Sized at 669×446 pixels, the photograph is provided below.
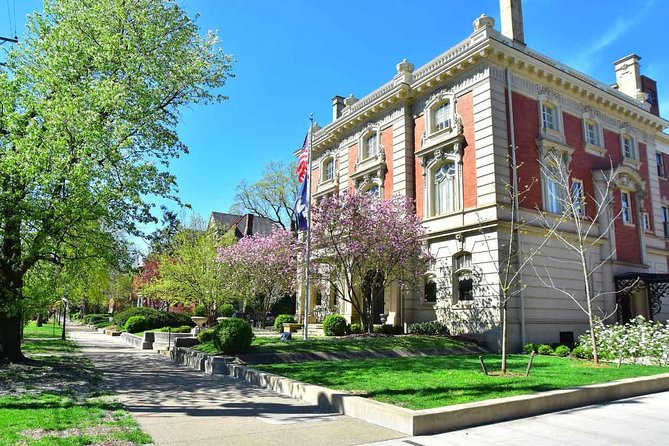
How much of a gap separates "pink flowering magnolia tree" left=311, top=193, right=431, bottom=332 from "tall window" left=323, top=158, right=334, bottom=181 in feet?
36.0

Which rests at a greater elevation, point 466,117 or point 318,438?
point 466,117

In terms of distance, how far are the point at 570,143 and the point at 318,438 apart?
21665 mm

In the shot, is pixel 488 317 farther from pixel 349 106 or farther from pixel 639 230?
pixel 349 106

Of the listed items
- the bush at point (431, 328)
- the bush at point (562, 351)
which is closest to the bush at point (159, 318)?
the bush at point (431, 328)

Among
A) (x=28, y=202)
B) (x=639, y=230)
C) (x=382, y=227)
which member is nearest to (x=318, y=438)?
(x=28, y=202)

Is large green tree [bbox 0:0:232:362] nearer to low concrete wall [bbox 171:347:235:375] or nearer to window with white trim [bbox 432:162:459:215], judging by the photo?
low concrete wall [bbox 171:347:235:375]

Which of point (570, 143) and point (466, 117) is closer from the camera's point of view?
point (466, 117)

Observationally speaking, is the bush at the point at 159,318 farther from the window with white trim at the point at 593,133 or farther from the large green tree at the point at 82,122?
the window with white trim at the point at 593,133

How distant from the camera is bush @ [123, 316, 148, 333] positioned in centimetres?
3061

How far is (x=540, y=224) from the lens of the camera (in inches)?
833

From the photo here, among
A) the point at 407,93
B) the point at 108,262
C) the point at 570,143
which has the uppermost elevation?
the point at 407,93

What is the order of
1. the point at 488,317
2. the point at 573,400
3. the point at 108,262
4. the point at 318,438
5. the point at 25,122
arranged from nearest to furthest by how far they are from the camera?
the point at 318,438 → the point at 573,400 → the point at 25,122 → the point at 108,262 → the point at 488,317

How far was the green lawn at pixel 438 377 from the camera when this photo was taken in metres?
9.13

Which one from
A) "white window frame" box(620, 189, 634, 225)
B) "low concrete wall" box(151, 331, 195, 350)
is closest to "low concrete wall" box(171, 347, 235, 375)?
"low concrete wall" box(151, 331, 195, 350)
